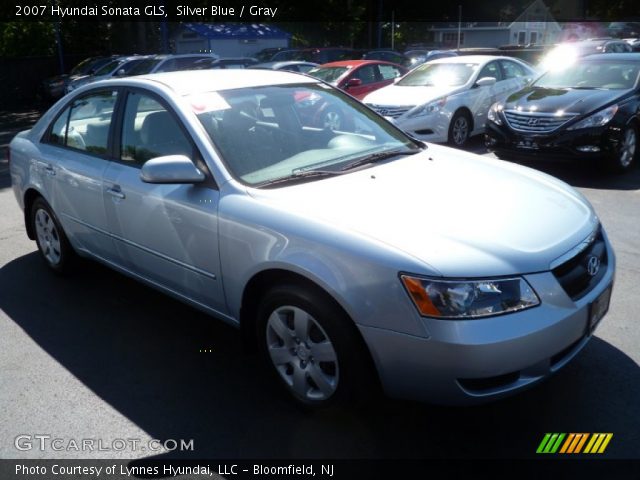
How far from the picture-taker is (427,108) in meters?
9.36

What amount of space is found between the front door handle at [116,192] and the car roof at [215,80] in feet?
Answer: 2.22

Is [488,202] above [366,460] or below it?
above

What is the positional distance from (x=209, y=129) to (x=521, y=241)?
1.78 m

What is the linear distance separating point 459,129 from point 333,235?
7.57 m

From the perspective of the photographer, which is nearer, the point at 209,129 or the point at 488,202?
the point at 488,202

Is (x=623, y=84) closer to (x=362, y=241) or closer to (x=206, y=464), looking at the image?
(x=362, y=241)

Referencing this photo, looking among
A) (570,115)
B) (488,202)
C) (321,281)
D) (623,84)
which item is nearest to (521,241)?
(488,202)

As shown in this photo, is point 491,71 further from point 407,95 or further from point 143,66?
point 143,66

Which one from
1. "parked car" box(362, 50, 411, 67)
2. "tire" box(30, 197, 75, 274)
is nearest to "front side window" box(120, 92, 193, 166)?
"tire" box(30, 197, 75, 274)

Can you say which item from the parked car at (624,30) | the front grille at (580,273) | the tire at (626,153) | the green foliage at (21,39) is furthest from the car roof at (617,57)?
the parked car at (624,30)

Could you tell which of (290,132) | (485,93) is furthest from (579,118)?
(290,132)

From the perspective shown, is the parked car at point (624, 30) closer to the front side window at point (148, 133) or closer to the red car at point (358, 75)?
the red car at point (358, 75)

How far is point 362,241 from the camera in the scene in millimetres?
2584

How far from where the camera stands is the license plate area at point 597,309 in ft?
9.05
